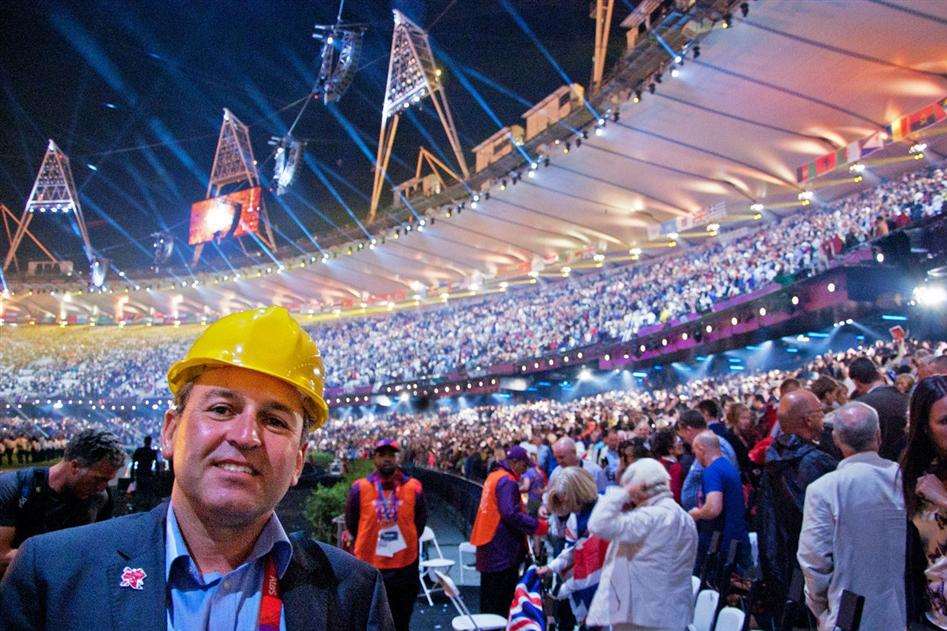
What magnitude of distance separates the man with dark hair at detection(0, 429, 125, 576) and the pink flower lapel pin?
2.38 meters

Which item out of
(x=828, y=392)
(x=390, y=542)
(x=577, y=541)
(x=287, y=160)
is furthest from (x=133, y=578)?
(x=287, y=160)

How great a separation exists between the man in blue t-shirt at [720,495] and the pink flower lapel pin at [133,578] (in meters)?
4.60

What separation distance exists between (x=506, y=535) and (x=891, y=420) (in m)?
3.05

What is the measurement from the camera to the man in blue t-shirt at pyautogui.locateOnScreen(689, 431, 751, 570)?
5.25m

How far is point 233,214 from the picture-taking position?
157 ft

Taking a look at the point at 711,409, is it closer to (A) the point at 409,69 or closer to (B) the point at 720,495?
(B) the point at 720,495

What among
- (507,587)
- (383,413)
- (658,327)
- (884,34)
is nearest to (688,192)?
(658,327)

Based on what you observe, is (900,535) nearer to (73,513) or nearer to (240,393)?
(240,393)

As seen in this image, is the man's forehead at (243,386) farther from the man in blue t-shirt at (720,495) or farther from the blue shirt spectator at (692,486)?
the blue shirt spectator at (692,486)

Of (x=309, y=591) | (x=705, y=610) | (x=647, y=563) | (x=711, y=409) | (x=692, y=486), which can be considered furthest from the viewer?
(x=711, y=409)

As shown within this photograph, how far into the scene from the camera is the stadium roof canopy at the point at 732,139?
17.8 m

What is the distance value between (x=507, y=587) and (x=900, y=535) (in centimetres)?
345

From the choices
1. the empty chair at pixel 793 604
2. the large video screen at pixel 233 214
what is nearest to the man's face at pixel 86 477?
the empty chair at pixel 793 604

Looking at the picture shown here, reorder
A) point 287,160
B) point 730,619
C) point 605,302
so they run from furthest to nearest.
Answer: point 287,160 < point 605,302 < point 730,619
